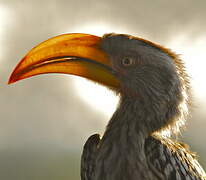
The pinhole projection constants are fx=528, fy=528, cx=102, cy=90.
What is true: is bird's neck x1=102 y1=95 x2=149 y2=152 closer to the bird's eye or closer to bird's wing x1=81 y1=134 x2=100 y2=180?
bird's wing x1=81 y1=134 x2=100 y2=180

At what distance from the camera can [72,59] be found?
10.1m

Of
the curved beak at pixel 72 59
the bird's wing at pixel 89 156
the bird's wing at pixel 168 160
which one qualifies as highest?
the curved beak at pixel 72 59

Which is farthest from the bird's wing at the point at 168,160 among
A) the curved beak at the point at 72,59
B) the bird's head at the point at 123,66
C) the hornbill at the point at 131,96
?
the curved beak at the point at 72,59

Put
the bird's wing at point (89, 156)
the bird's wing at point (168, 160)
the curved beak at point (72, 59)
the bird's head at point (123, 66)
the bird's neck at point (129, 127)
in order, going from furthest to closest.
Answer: the bird's wing at point (89, 156) → the curved beak at point (72, 59) → the bird's head at point (123, 66) → the bird's neck at point (129, 127) → the bird's wing at point (168, 160)

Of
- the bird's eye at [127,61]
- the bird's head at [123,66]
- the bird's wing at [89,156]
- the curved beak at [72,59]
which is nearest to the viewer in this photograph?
the bird's head at [123,66]

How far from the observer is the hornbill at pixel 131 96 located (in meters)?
9.38

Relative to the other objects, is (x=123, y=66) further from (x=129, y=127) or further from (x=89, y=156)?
(x=89, y=156)

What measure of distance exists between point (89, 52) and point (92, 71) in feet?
1.20

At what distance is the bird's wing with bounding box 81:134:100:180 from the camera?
33.4ft

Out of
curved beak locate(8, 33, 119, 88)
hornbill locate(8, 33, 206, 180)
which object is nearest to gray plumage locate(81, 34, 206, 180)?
hornbill locate(8, 33, 206, 180)

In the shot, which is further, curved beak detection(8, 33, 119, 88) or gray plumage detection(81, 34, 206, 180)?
curved beak detection(8, 33, 119, 88)

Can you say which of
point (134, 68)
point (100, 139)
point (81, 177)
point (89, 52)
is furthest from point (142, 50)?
point (81, 177)

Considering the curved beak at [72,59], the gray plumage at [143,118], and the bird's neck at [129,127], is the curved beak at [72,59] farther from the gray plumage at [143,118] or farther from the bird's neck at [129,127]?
the bird's neck at [129,127]

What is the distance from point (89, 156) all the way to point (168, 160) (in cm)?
168
